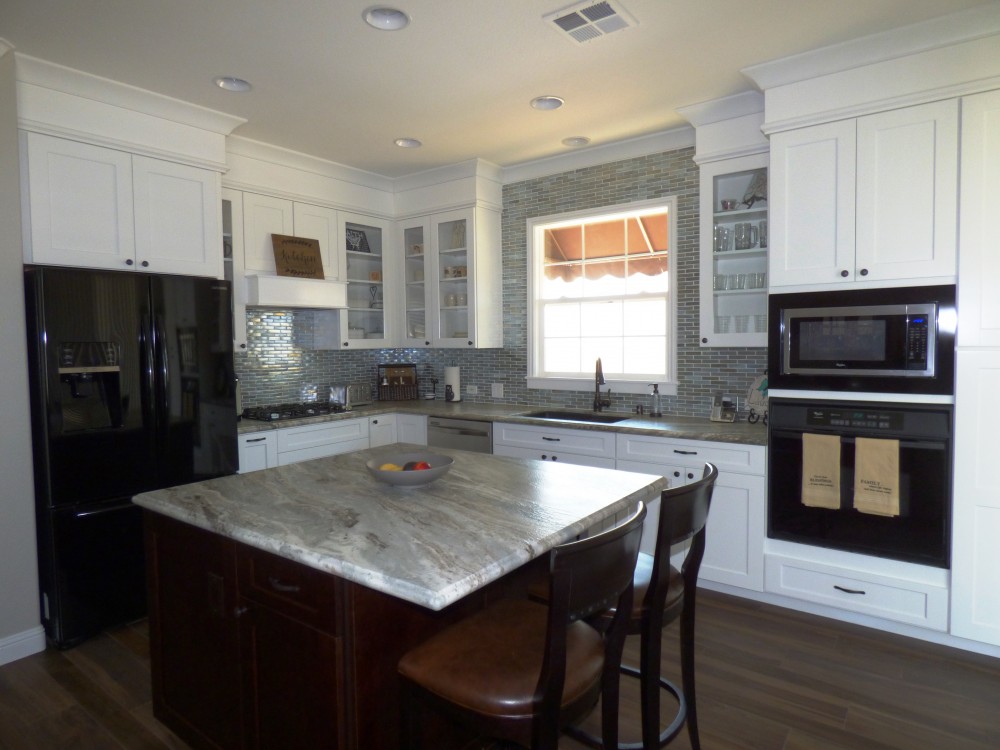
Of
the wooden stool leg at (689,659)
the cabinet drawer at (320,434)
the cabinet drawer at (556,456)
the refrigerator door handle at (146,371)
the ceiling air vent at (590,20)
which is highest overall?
the ceiling air vent at (590,20)

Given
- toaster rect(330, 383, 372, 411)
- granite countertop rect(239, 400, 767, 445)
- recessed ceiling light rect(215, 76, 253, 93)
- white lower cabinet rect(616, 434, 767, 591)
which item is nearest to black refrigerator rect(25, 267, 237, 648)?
granite countertop rect(239, 400, 767, 445)

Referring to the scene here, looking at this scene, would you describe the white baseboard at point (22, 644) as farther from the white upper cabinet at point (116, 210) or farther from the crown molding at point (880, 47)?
the crown molding at point (880, 47)

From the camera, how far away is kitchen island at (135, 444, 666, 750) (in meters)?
1.45

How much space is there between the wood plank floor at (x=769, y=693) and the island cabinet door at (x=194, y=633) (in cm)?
27

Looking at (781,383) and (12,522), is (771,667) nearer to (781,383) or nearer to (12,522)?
(781,383)

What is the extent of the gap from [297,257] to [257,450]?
139 centimetres

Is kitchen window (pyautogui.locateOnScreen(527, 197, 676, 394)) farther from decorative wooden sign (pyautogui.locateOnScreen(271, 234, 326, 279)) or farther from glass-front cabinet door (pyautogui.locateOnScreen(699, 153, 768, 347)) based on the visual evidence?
decorative wooden sign (pyautogui.locateOnScreen(271, 234, 326, 279))

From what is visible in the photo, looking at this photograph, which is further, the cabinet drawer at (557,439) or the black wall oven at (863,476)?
the cabinet drawer at (557,439)

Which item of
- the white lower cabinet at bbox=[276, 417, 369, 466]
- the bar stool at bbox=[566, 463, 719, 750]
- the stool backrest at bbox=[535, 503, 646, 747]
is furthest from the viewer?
the white lower cabinet at bbox=[276, 417, 369, 466]

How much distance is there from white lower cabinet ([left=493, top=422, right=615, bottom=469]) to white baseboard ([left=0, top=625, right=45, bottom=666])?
101 inches

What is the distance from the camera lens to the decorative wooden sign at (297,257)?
4078 mm

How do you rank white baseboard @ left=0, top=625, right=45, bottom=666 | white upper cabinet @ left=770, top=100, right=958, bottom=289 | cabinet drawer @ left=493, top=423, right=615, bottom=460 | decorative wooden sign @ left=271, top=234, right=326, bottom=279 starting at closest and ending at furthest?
white upper cabinet @ left=770, top=100, right=958, bottom=289, white baseboard @ left=0, top=625, right=45, bottom=666, cabinet drawer @ left=493, top=423, right=615, bottom=460, decorative wooden sign @ left=271, top=234, right=326, bottom=279

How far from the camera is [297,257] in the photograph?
13.7 feet

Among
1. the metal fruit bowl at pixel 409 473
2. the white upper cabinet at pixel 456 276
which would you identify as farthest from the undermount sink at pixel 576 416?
the metal fruit bowl at pixel 409 473
